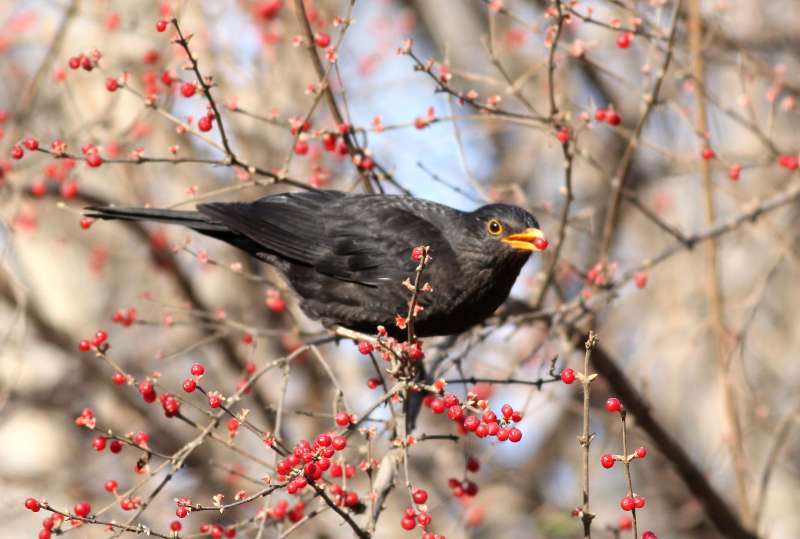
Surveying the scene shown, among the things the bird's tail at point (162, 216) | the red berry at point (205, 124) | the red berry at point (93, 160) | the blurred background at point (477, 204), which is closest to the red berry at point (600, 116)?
the blurred background at point (477, 204)

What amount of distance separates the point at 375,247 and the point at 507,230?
74cm

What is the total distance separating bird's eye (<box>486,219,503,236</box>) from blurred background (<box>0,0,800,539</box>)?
0.27m

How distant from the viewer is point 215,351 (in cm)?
702

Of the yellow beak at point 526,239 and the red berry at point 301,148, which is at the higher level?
the red berry at point 301,148

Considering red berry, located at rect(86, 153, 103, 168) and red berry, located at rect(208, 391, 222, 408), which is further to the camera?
red berry, located at rect(86, 153, 103, 168)

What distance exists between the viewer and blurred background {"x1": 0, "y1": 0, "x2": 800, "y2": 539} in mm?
4789

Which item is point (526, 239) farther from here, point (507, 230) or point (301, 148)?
point (301, 148)

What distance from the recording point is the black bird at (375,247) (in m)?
4.54

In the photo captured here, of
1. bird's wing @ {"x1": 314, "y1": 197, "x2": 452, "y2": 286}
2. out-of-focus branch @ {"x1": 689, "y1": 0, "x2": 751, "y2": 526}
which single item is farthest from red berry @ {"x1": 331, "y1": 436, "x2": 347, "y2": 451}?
out-of-focus branch @ {"x1": 689, "y1": 0, "x2": 751, "y2": 526}

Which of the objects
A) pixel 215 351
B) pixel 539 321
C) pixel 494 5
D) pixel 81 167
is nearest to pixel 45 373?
pixel 215 351

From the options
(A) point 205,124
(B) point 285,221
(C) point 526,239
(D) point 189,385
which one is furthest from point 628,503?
(B) point 285,221

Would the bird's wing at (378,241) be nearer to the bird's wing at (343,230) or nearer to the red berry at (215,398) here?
the bird's wing at (343,230)

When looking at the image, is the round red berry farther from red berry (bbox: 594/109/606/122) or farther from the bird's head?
red berry (bbox: 594/109/606/122)

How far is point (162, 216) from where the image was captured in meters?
4.84
